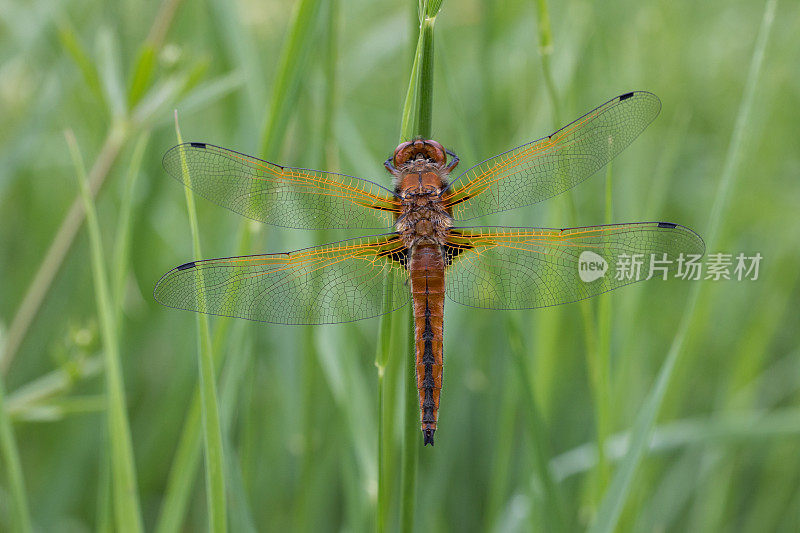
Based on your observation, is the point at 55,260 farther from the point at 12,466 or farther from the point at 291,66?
the point at 291,66

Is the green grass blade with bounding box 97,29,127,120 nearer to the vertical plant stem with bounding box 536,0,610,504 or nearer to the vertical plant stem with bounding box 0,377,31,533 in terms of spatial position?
the vertical plant stem with bounding box 0,377,31,533

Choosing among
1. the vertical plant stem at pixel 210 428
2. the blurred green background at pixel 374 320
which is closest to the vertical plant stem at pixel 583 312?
the blurred green background at pixel 374 320

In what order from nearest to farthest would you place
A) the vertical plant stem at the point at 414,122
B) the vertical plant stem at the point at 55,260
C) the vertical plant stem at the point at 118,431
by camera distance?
the vertical plant stem at the point at 414,122
the vertical plant stem at the point at 118,431
the vertical plant stem at the point at 55,260

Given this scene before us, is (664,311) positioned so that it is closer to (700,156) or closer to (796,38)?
(700,156)

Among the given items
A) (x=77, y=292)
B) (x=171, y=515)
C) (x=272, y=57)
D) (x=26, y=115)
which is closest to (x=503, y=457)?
(x=171, y=515)

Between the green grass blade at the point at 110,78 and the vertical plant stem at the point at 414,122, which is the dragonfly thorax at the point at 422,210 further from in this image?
the green grass blade at the point at 110,78

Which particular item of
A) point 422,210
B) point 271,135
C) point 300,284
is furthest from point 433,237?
point 271,135

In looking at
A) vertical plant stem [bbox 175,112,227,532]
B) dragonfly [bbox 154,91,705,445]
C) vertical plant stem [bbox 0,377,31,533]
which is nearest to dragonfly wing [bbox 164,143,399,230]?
dragonfly [bbox 154,91,705,445]
